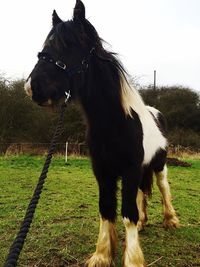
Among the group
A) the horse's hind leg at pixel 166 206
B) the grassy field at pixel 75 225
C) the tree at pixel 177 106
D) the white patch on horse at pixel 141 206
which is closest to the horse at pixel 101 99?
the grassy field at pixel 75 225

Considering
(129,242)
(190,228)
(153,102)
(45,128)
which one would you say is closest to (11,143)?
(45,128)

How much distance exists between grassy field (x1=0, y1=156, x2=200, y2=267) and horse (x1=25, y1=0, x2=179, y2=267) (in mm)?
481

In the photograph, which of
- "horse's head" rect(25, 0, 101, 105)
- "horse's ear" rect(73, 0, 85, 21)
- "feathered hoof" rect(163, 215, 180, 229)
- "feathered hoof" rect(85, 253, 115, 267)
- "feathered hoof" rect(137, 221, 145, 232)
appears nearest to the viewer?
"horse's head" rect(25, 0, 101, 105)

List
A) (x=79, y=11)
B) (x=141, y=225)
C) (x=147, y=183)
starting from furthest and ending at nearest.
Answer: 1. (x=147, y=183)
2. (x=141, y=225)
3. (x=79, y=11)

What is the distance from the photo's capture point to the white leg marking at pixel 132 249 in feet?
11.4

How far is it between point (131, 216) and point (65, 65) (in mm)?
1532

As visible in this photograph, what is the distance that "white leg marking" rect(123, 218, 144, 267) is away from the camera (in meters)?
3.48

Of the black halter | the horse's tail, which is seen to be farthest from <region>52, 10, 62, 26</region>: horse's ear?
the horse's tail

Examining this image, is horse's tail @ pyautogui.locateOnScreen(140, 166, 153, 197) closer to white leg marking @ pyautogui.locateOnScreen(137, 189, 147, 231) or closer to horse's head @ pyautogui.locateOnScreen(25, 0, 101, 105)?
white leg marking @ pyautogui.locateOnScreen(137, 189, 147, 231)

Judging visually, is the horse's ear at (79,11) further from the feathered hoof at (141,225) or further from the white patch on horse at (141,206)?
the feathered hoof at (141,225)

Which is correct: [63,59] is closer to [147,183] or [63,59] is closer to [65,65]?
[65,65]

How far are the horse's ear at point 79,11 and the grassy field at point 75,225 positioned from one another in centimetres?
238

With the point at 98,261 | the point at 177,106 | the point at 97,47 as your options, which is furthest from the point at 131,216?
the point at 177,106

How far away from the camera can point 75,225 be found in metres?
5.06
